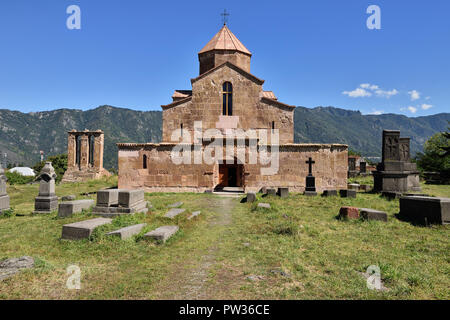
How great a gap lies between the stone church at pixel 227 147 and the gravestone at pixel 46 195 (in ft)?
22.2

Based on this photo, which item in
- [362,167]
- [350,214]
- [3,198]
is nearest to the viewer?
[350,214]

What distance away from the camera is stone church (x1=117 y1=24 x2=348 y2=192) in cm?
1599

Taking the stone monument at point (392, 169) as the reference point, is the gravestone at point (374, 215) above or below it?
below

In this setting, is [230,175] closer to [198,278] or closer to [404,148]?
[404,148]

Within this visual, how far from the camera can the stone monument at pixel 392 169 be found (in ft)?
39.6

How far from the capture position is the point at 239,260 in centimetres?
435

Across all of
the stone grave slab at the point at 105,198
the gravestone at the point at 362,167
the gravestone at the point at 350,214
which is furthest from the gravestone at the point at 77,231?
the gravestone at the point at 362,167

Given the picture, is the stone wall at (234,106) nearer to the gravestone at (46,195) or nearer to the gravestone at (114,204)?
the gravestone at (46,195)

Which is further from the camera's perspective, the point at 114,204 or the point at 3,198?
the point at 3,198

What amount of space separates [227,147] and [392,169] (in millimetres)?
8987

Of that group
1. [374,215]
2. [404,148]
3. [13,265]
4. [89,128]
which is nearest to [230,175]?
[404,148]

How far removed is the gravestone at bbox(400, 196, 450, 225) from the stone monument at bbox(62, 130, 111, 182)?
27.8 m
